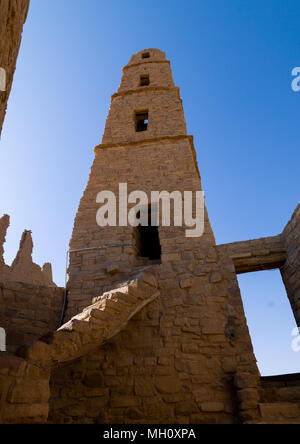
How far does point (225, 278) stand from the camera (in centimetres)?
571

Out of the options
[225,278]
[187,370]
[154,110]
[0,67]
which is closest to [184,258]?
[225,278]

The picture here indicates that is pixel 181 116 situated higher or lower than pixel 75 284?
higher

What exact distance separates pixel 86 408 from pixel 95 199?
447cm

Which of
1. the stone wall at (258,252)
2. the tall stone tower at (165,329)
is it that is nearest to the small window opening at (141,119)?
the tall stone tower at (165,329)

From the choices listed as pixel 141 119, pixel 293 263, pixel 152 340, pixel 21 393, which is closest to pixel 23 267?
pixel 141 119

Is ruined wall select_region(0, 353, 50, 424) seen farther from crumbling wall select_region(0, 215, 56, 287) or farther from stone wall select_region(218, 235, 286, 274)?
crumbling wall select_region(0, 215, 56, 287)

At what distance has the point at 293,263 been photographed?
5637mm

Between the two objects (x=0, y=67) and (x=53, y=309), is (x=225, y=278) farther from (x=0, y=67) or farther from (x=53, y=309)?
(x=0, y=67)

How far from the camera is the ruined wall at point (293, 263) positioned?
216 inches

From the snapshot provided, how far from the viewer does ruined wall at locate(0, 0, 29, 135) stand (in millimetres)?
2461
